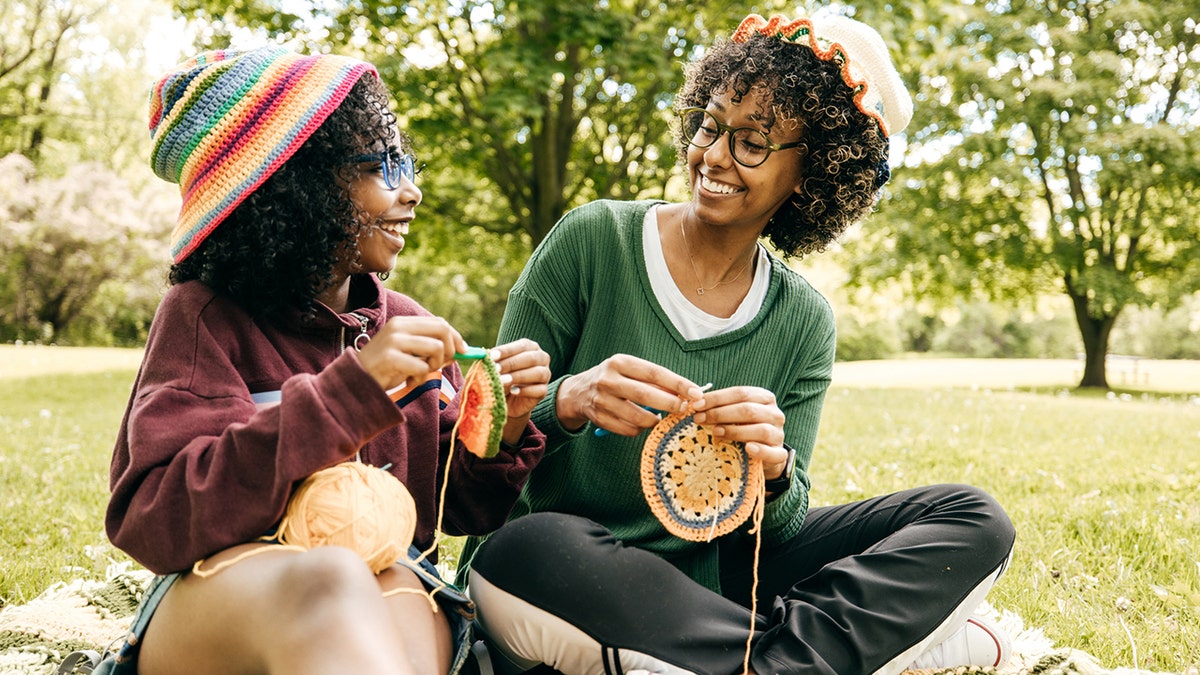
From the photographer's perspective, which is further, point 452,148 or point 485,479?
point 452,148

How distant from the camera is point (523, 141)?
879 centimetres

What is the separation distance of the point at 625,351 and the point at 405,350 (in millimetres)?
812

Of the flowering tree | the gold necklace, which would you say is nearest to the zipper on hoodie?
the gold necklace

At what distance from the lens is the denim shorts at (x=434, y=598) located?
1.43 meters

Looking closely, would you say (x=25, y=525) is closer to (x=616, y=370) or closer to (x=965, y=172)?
(x=616, y=370)

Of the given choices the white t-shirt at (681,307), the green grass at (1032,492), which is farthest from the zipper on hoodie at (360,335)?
the green grass at (1032,492)

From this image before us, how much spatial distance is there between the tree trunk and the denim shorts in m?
13.8

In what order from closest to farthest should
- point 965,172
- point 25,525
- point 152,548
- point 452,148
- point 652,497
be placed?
point 152,548 → point 652,497 → point 25,525 → point 452,148 → point 965,172

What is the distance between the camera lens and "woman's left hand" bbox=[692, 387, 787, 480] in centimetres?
175

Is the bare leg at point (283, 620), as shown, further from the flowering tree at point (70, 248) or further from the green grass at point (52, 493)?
the flowering tree at point (70, 248)

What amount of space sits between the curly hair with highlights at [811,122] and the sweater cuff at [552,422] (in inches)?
32.3

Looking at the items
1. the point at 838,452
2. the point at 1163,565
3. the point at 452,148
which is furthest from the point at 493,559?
the point at 452,148

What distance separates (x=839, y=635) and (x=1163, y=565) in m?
1.53

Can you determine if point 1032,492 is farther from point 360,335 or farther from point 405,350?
point 405,350
